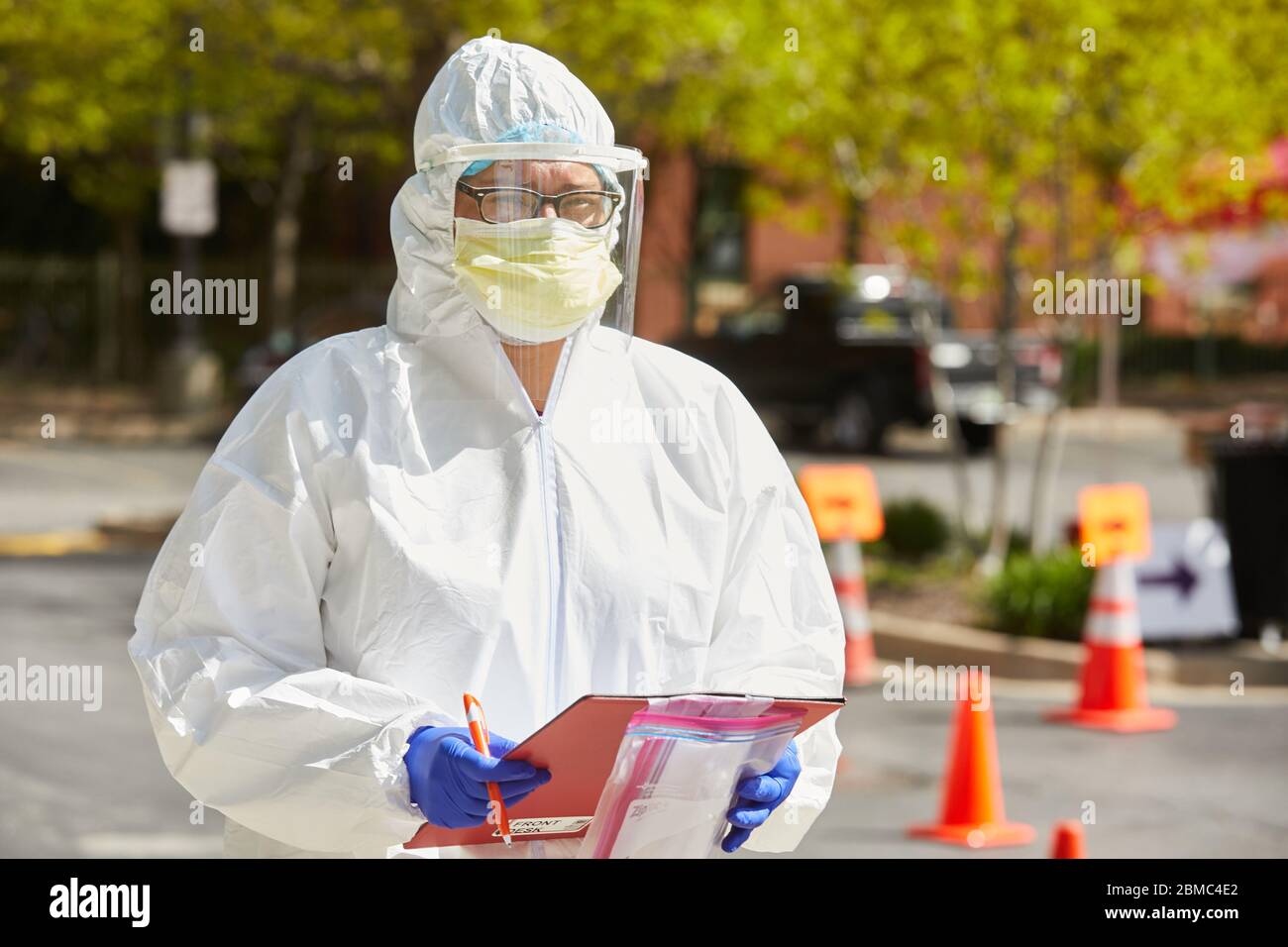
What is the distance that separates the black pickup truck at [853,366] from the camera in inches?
823

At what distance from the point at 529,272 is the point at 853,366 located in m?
19.1

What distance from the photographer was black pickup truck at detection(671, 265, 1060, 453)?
20.9 meters

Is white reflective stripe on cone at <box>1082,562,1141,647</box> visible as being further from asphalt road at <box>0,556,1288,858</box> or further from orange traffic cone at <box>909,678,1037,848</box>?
orange traffic cone at <box>909,678,1037,848</box>

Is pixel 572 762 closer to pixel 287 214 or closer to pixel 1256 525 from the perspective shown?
pixel 1256 525

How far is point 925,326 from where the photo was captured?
41.5ft

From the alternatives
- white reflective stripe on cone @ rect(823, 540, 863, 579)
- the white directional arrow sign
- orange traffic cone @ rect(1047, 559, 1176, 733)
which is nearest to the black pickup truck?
the white directional arrow sign

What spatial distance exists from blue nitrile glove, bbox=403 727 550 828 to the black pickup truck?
1783cm

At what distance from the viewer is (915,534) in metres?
12.8

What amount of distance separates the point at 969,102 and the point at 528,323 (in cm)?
922

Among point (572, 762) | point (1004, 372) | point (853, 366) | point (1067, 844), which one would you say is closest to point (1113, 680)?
point (1004, 372)

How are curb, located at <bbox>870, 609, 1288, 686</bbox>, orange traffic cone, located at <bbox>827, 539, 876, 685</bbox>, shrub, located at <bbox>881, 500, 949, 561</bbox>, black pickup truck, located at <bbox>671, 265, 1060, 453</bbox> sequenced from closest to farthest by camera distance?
orange traffic cone, located at <bbox>827, 539, 876, 685</bbox>
curb, located at <bbox>870, 609, 1288, 686</bbox>
shrub, located at <bbox>881, 500, 949, 561</bbox>
black pickup truck, located at <bbox>671, 265, 1060, 453</bbox>

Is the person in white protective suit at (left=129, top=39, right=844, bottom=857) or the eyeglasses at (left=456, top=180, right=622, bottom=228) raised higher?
the eyeglasses at (left=456, top=180, right=622, bottom=228)

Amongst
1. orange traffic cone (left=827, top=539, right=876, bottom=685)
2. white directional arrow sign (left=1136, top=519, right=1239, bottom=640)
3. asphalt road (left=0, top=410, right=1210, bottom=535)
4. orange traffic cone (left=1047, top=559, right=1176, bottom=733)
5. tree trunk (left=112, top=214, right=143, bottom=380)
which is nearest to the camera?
orange traffic cone (left=1047, top=559, right=1176, bottom=733)

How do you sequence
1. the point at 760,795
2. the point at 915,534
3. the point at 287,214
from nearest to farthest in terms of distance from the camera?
the point at 760,795
the point at 915,534
the point at 287,214
